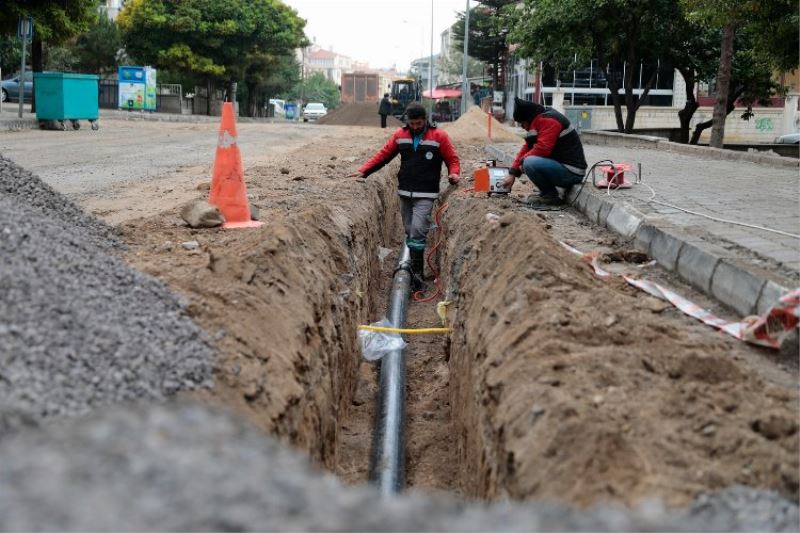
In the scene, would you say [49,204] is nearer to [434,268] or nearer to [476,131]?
[434,268]

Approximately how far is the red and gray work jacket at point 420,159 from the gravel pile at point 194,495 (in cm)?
721

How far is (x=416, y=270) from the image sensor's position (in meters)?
10.8

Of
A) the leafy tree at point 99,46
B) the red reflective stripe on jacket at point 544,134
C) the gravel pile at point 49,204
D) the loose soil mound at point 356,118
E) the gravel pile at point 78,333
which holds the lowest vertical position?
the gravel pile at point 78,333

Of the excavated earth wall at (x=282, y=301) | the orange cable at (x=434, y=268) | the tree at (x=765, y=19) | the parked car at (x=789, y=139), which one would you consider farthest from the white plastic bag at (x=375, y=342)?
the parked car at (x=789, y=139)

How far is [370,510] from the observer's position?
242cm

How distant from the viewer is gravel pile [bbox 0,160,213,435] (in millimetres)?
3330

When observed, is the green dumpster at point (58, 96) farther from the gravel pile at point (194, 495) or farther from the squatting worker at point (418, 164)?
the gravel pile at point (194, 495)

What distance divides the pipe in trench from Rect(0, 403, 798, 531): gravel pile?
2.62 metres

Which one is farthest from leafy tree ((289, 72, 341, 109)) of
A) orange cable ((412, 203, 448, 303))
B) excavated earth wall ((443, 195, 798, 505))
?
excavated earth wall ((443, 195, 798, 505))

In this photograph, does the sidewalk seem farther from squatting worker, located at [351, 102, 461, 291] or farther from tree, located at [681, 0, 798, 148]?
tree, located at [681, 0, 798, 148]

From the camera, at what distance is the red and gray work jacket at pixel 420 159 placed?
32.5 ft

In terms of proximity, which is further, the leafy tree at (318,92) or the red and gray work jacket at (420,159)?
the leafy tree at (318,92)

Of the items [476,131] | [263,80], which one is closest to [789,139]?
[476,131]

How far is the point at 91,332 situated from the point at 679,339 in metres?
2.95
